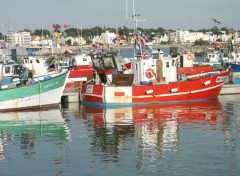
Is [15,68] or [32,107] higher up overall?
[15,68]

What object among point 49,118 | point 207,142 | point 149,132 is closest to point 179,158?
point 207,142

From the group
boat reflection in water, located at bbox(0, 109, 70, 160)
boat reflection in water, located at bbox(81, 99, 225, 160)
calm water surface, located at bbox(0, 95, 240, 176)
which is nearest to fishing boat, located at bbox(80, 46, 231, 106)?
boat reflection in water, located at bbox(81, 99, 225, 160)

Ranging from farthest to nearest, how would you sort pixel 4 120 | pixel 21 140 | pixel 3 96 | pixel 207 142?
pixel 3 96 → pixel 4 120 → pixel 21 140 → pixel 207 142

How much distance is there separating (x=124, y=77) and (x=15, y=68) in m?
7.75

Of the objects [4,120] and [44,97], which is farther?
[44,97]

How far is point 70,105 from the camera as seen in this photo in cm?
3728

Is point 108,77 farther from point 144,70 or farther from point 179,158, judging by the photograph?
point 179,158

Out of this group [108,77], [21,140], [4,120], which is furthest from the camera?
[108,77]

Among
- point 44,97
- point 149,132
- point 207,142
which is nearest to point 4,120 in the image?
point 44,97

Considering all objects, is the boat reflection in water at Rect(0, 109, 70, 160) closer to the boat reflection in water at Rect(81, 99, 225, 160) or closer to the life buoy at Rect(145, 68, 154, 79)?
the boat reflection in water at Rect(81, 99, 225, 160)

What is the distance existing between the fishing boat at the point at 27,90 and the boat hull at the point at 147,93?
2166 millimetres

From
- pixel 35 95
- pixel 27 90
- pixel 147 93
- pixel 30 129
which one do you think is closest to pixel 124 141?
pixel 30 129

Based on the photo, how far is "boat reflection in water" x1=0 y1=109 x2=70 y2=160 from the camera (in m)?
22.9

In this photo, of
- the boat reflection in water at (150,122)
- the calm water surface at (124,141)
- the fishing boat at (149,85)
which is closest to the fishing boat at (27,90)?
the calm water surface at (124,141)
